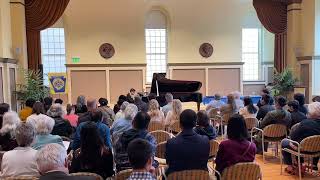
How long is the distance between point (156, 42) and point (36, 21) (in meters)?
5.56

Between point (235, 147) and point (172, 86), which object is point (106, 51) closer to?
point (172, 86)

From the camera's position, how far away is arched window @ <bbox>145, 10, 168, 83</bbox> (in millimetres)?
14211

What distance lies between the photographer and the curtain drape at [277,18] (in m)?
11.7

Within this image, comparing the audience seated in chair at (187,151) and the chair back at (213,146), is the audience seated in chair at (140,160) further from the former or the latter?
the chair back at (213,146)

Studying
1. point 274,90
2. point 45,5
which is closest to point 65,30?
point 45,5

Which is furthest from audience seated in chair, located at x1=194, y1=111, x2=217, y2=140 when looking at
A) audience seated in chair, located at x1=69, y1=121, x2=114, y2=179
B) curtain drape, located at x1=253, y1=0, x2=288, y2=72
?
A: curtain drape, located at x1=253, y1=0, x2=288, y2=72

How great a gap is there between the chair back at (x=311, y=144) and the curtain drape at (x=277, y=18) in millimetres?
7882

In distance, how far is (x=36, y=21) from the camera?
10.1 m

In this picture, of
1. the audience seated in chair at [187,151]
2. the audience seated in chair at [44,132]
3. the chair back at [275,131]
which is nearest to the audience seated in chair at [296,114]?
the chair back at [275,131]

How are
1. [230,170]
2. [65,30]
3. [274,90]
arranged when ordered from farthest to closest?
[65,30] < [274,90] < [230,170]

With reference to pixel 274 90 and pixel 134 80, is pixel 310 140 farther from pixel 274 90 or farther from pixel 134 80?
pixel 134 80

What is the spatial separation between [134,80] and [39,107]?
8.72m

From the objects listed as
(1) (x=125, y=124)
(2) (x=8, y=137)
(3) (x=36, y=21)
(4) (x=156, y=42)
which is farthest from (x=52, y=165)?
(4) (x=156, y=42)

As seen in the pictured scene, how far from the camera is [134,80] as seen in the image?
44.9ft
